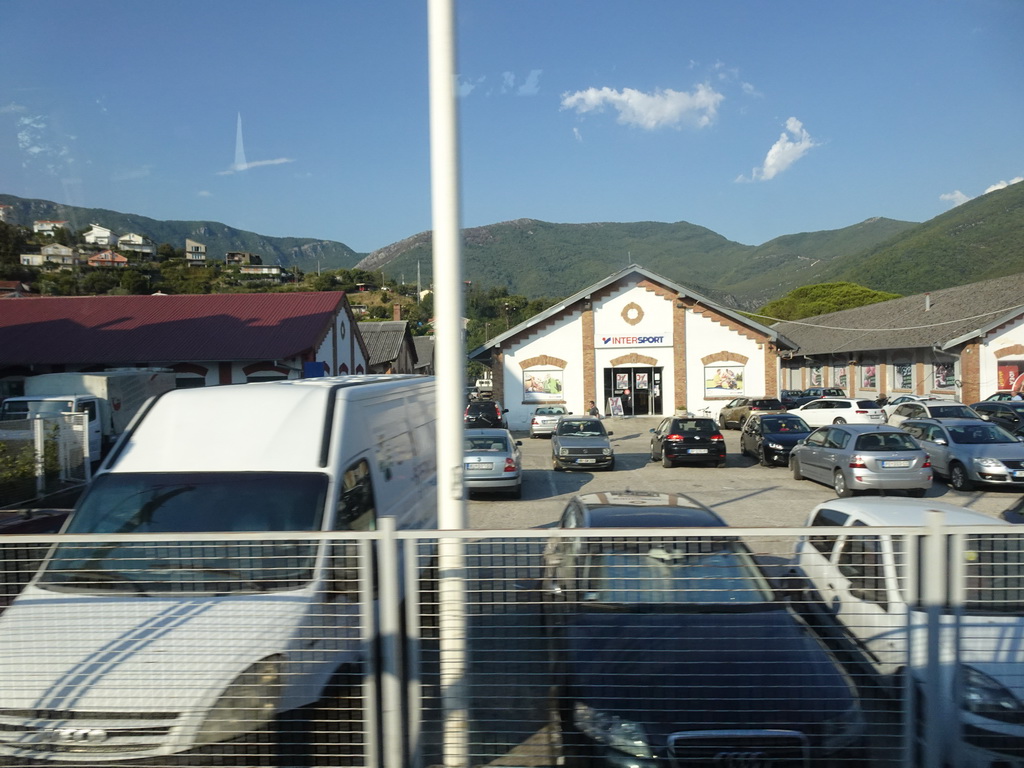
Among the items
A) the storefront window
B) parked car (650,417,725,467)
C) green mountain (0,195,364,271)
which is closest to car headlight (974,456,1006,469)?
parked car (650,417,725,467)

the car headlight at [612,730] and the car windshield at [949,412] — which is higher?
the car windshield at [949,412]

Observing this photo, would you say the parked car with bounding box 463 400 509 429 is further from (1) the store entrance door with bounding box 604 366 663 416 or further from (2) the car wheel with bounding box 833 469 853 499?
(2) the car wheel with bounding box 833 469 853 499

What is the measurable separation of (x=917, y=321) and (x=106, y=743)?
157 feet

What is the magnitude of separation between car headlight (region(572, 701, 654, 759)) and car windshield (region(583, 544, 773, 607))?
0.56m

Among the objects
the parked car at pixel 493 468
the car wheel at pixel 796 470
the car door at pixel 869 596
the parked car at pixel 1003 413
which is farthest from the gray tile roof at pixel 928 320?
the car door at pixel 869 596

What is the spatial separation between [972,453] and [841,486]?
318 centimetres

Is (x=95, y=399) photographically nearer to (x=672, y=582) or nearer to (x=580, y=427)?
(x=580, y=427)

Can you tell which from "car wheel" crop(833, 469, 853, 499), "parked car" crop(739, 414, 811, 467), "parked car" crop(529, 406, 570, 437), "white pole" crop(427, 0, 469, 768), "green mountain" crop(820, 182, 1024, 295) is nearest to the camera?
"white pole" crop(427, 0, 469, 768)

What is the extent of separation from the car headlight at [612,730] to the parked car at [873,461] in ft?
43.8

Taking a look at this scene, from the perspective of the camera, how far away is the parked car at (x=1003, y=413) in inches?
953

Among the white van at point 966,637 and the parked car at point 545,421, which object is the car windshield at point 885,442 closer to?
the white van at point 966,637

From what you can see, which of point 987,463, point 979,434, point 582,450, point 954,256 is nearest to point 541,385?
point 582,450

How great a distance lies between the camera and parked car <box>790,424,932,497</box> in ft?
49.6

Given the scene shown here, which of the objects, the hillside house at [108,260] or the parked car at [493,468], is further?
the hillside house at [108,260]
